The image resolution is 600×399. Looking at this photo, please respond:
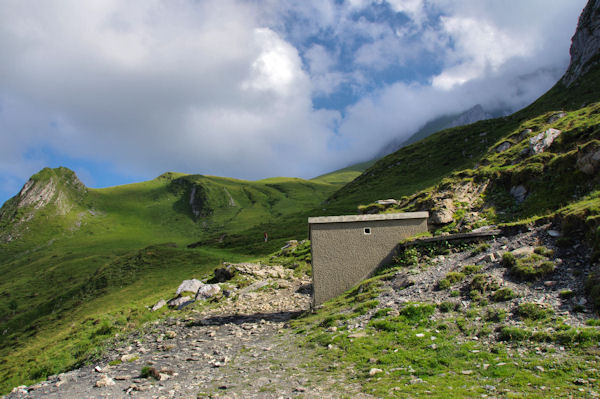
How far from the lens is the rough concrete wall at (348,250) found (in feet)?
77.6

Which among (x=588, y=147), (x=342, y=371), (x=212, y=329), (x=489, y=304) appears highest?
(x=588, y=147)

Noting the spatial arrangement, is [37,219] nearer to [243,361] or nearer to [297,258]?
[297,258]

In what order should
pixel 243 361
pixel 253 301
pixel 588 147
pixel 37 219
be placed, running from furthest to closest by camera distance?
pixel 37 219
pixel 253 301
pixel 588 147
pixel 243 361

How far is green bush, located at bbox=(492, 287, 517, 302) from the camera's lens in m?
13.6

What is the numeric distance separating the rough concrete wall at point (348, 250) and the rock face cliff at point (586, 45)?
91.6 meters

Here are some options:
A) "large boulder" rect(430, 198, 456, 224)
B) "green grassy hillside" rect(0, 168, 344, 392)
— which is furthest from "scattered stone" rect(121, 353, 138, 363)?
"large boulder" rect(430, 198, 456, 224)

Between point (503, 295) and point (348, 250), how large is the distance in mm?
11235

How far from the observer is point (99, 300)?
5447 cm

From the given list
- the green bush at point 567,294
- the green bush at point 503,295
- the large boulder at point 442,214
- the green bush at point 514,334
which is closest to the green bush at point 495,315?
the green bush at point 503,295

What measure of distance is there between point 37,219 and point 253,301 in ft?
701

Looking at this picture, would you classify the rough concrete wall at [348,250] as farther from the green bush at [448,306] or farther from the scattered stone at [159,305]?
the scattered stone at [159,305]

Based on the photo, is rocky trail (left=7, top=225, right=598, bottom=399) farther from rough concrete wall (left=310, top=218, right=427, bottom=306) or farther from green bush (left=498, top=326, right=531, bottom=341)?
rough concrete wall (left=310, top=218, right=427, bottom=306)

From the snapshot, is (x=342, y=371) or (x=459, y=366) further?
(x=342, y=371)

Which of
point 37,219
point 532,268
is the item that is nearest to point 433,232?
point 532,268
